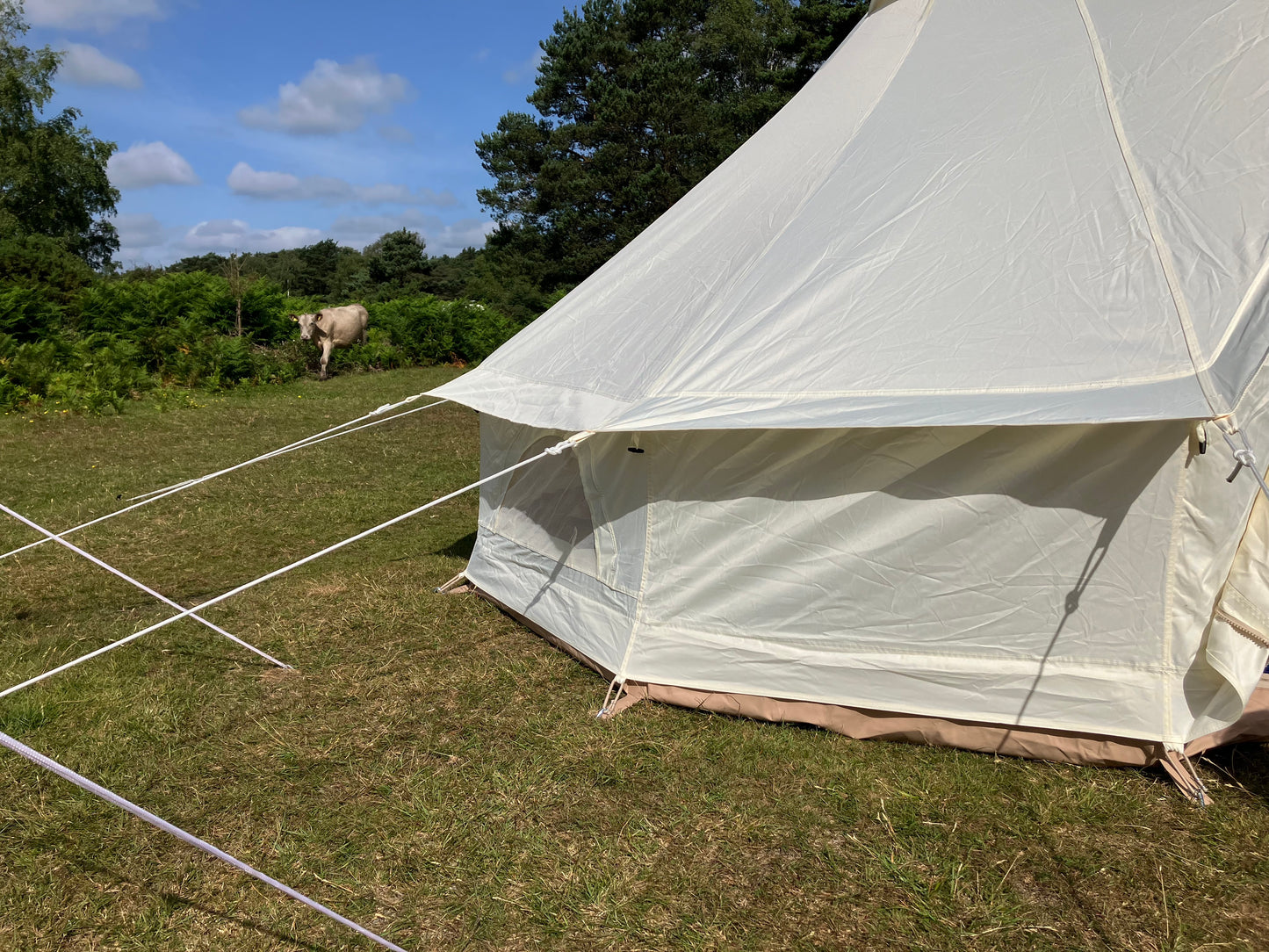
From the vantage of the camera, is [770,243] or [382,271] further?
[382,271]

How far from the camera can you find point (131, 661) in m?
3.80

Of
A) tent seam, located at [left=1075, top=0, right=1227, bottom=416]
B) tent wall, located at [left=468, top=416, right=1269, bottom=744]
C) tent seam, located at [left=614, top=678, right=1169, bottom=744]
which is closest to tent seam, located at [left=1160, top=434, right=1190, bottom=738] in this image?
tent wall, located at [left=468, top=416, right=1269, bottom=744]

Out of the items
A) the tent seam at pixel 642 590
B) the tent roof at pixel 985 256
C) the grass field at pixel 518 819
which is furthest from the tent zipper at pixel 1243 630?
the tent seam at pixel 642 590

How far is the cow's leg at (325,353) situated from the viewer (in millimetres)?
13359

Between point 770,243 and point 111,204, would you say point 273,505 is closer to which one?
point 770,243

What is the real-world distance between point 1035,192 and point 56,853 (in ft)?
12.2

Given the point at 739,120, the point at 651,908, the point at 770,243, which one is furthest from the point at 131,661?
the point at 739,120

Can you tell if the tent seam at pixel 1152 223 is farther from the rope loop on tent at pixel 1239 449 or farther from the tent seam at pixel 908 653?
the tent seam at pixel 908 653

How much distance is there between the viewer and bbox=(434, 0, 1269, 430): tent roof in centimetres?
257

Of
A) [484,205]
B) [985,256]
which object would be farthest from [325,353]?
[985,256]

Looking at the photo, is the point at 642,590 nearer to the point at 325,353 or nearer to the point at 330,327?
the point at 325,353

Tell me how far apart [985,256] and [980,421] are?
77cm

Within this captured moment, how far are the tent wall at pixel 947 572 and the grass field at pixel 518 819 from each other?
0.78 feet

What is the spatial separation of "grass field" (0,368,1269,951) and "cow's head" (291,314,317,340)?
32.0 feet
